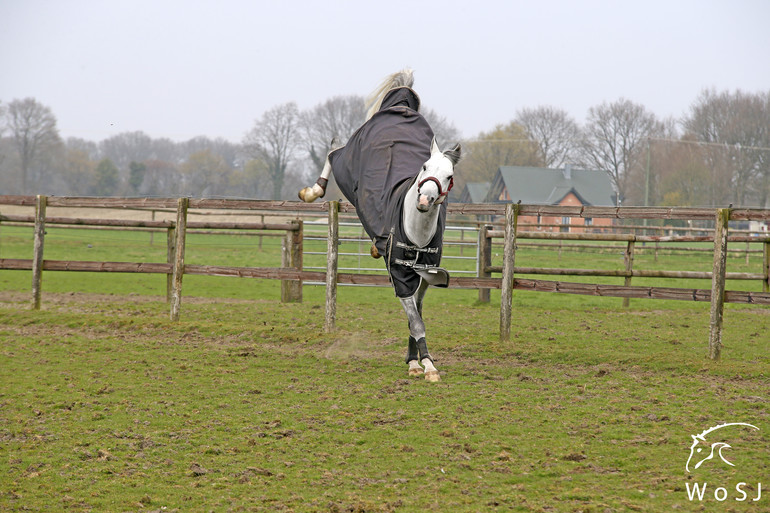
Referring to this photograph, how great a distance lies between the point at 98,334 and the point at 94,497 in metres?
5.18

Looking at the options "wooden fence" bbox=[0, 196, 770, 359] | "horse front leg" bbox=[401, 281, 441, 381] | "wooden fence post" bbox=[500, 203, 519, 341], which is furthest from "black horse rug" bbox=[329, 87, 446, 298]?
"wooden fence post" bbox=[500, 203, 519, 341]

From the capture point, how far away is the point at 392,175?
626 cm

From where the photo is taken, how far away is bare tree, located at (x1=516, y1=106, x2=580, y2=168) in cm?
5716

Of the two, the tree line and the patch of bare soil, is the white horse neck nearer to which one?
the patch of bare soil

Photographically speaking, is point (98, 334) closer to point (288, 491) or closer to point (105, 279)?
point (288, 491)

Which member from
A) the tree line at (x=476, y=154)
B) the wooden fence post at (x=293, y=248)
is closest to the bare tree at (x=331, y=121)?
the tree line at (x=476, y=154)

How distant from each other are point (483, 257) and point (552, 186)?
4062 centimetres

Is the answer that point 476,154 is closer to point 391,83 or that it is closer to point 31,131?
point 31,131

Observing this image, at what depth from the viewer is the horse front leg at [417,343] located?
19.1 ft

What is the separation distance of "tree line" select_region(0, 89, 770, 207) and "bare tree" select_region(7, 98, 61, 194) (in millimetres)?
71

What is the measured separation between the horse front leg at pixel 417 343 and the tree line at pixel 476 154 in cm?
3365

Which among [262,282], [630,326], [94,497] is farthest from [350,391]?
[262,282]

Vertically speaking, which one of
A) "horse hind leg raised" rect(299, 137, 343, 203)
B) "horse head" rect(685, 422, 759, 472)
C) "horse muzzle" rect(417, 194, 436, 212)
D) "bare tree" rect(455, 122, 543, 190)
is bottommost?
"horse head" rect(685, 422, 759, 472)

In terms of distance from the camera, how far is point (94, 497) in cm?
317
